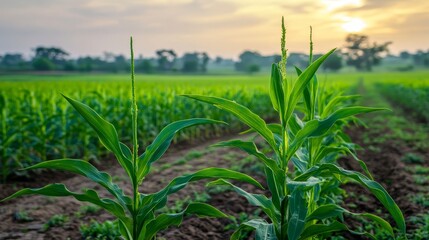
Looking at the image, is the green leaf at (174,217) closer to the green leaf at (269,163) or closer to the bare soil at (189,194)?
the green leaf at (269,163)

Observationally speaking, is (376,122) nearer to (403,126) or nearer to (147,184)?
(403,126)

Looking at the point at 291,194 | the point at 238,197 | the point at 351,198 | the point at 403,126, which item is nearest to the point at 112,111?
the point at 238,197

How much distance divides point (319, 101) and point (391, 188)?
254cm

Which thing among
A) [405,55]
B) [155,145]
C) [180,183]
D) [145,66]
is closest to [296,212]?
[180,183]

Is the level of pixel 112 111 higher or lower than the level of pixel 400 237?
higher

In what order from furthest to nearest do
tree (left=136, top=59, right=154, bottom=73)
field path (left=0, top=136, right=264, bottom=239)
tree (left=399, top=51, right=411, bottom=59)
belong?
tree (left=399, top=51, right=411, bottom=59)
tree (left=136, top=59, right=154, bottom=73)
field path (left=0, top=136, right=264, bottom=239)

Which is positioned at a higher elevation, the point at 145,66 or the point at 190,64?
the point at 190,64

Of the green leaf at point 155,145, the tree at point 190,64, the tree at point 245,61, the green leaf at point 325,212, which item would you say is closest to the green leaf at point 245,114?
the green leaf at point 155,145

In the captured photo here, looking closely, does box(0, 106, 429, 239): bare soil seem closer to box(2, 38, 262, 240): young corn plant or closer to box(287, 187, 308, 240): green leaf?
box(2, 38, 262, 240): young corn plant

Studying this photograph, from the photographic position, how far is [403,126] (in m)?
13.8

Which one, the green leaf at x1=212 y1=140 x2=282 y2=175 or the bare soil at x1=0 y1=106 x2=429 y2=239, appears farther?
the bare soil at x1=0 y1=106 x2=429 y2=239

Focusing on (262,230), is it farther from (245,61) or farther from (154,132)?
(245,61)

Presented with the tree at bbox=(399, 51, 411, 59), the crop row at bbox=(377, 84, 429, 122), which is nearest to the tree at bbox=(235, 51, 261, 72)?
the crop row at bbox=(377, 84, 429, 122)

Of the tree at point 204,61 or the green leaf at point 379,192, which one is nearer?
the green leaf at point 379,192
